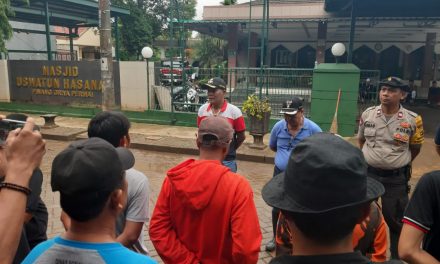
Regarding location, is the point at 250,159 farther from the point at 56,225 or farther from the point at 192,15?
A: the point at 192,15

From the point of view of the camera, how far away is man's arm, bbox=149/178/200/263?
2.23 metres

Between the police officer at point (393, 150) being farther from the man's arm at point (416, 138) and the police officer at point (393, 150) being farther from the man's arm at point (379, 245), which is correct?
the man's arm at point (379, 245)

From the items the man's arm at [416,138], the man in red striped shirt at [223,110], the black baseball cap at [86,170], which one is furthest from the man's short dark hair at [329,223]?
the man in red striped shirt at [223,110]

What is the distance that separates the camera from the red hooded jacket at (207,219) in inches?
82.7

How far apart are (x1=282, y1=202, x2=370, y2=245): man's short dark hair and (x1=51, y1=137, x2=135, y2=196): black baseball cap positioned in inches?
25.7

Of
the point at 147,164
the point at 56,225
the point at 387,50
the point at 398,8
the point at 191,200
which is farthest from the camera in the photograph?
the point at 387,50

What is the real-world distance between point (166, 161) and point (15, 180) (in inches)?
276

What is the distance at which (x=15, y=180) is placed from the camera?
4.67 ft

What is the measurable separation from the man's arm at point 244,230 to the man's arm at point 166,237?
0.29 m

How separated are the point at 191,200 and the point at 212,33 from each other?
18.6m

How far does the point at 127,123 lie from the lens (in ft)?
8.73

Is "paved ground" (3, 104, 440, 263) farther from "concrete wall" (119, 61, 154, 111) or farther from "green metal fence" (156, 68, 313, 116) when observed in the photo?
"green metal fence" (156, 68, 313, 116)

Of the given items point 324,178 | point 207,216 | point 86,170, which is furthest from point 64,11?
point 324,178

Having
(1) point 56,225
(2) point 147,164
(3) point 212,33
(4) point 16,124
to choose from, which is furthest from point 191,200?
(3) point 212,33
